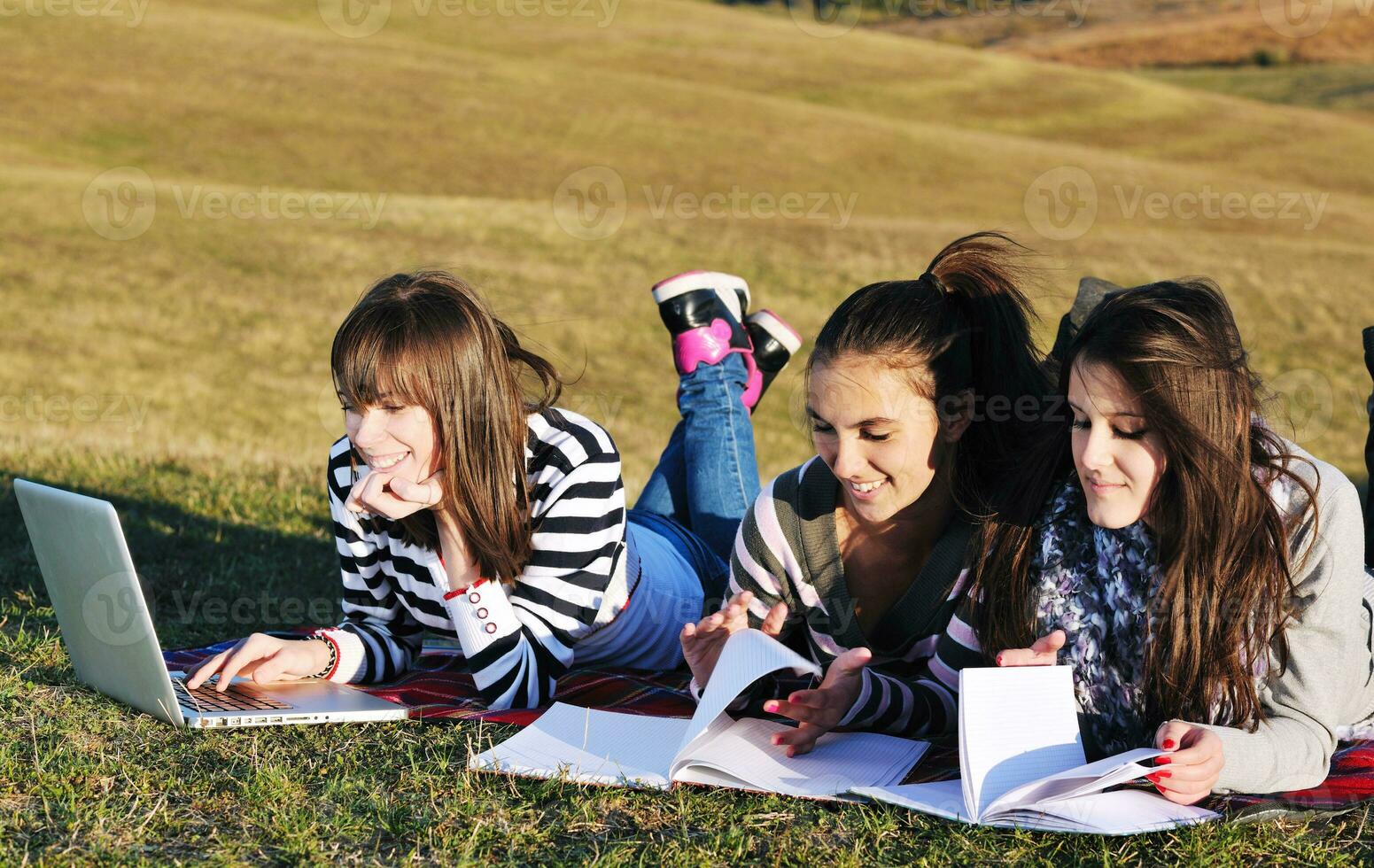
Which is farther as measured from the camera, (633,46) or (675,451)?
(633,46)

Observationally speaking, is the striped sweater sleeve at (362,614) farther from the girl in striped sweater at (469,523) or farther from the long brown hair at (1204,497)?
the long brown hair at (1204,497)

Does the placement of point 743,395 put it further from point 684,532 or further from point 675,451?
point 684,532

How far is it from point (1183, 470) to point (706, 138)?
2631 centimetres

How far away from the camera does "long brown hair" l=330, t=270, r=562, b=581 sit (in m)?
3.43

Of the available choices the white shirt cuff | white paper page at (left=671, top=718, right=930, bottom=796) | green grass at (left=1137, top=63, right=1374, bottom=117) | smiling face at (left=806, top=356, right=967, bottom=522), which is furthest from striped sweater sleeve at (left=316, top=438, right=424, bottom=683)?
green grass at (left=1137, top=63, right=1374, bottom=117)

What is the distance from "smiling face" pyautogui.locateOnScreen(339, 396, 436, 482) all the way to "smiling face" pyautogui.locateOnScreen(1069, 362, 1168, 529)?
1678 mm

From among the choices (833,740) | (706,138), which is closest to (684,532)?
(833,740)

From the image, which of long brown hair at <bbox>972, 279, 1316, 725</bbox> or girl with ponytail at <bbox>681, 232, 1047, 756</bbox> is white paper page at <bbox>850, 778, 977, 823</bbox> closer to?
girl with ponytail at <bbox>681, 232, 1047, 756</bbox>

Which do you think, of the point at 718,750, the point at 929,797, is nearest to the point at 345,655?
the point at 718,750

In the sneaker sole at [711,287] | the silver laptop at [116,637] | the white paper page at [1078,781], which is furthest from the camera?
the sneaker sole at [711,287]

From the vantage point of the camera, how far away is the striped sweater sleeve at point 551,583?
359cm

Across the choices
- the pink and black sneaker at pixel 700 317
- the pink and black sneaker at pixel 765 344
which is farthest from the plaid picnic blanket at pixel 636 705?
the pink and black sneaker at pixel 765 344

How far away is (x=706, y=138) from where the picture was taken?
28.4m

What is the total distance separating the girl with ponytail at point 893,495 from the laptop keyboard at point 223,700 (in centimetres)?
111
